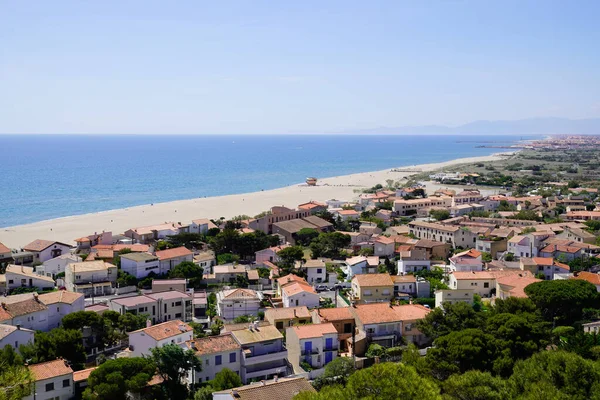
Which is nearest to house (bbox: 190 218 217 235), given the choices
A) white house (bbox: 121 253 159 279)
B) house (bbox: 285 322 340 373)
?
white house (bbox: 121 253 159 279)

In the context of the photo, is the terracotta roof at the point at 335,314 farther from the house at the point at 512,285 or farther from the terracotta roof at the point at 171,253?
the terracotta roof at the point at 171,253

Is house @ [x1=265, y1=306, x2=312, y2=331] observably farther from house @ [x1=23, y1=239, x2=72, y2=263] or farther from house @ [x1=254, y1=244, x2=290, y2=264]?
house @ [x1=23, y1=239, x2=72, y2=263]

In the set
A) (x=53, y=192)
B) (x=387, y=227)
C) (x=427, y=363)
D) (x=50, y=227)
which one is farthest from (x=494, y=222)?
(x=53, y=192)

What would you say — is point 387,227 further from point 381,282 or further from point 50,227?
point 50,227


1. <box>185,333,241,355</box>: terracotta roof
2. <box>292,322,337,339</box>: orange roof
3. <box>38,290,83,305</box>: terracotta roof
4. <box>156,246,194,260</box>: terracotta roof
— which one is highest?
<box>38,290,83,305</box>: terracotta roof

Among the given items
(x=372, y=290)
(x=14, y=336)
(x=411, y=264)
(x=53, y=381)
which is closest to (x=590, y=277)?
(x=411, y=264)

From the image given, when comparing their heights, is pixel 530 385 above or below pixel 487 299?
above

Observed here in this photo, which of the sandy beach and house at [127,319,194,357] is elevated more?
house at [127,319,194,357]
